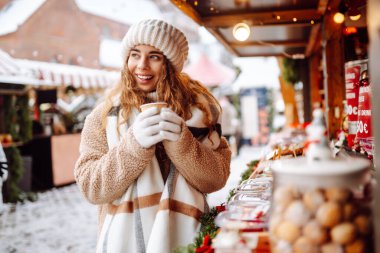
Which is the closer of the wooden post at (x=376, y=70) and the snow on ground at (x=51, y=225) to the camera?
the wooden post at (x=376, y=70)

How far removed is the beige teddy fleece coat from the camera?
66.7 inches

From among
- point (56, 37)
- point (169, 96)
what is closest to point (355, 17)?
point (169, 96)

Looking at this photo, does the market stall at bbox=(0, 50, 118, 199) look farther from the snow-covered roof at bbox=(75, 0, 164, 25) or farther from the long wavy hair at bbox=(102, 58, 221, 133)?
the snow-covered roof at bbox=(75, 0, 164, 25)

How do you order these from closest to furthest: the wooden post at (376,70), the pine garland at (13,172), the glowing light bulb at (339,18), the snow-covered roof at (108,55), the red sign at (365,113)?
the wooden post at (376,70)
the red sign at (365,113)
the glowing light bulb at (339,18)
the pine garland at (13,172)
the snow-covered roof at (108,55)

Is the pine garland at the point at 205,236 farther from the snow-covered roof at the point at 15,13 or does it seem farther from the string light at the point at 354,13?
the snow-covered roof at the point at 15,13

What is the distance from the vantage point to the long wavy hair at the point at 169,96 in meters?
1.95

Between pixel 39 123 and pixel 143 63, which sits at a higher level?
pixel 143 63

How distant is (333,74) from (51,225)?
15.7ft

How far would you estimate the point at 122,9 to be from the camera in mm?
25922

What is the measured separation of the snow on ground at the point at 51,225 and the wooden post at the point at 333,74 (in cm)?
136

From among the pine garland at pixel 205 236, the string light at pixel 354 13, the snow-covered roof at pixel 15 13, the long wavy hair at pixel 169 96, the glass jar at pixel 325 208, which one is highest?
the snow-covered roof at pixel 15 13

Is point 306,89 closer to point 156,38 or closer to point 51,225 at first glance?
point 51,225

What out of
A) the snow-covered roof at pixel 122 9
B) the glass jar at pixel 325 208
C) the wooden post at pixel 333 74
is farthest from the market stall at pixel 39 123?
the snow-covered roof at pixel 122 9

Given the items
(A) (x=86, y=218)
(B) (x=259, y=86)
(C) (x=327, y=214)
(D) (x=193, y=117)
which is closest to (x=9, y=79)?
(A) (x=86, y=218)
